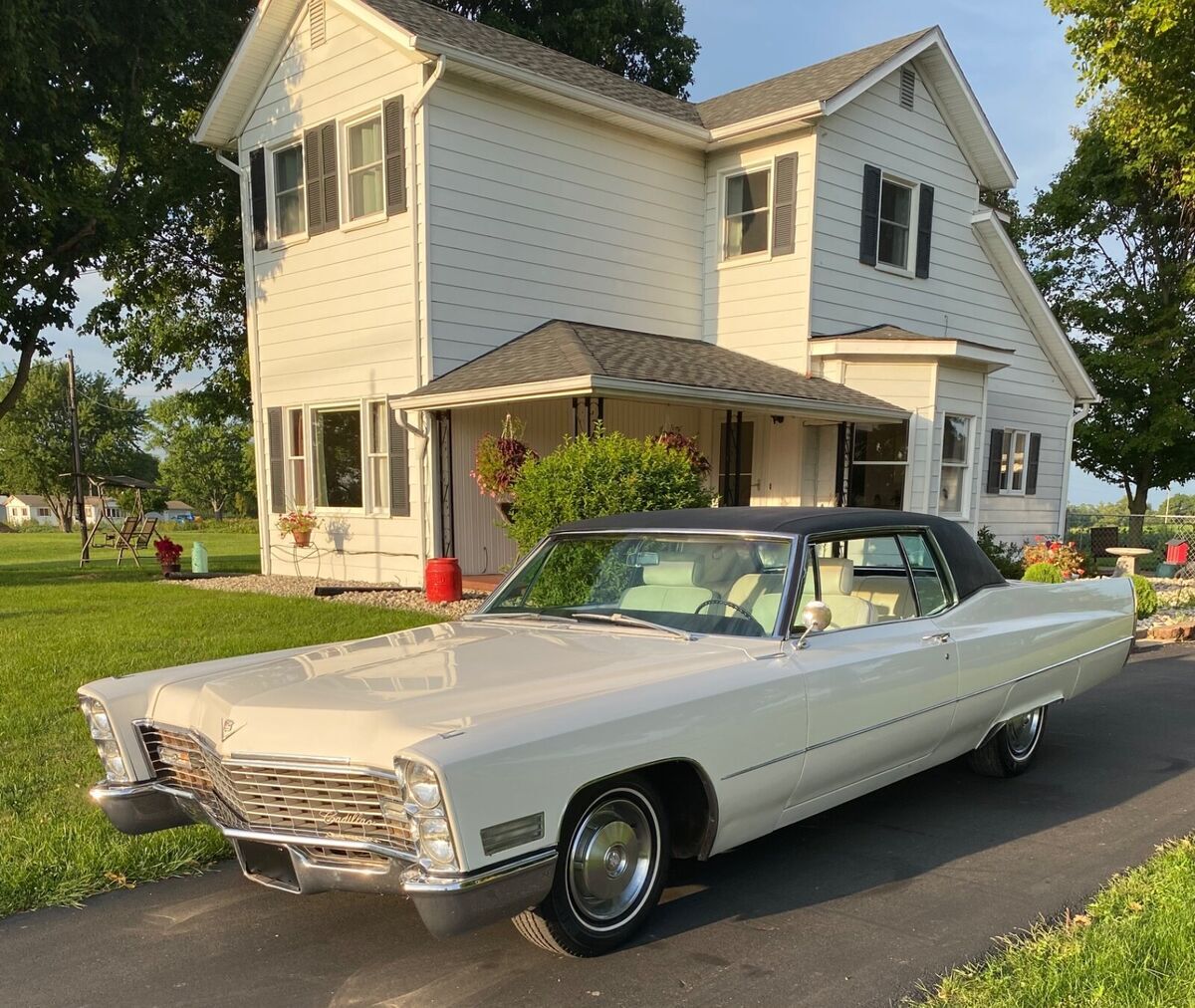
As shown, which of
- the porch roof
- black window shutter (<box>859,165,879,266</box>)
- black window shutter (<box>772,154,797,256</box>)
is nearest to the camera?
the porch roof

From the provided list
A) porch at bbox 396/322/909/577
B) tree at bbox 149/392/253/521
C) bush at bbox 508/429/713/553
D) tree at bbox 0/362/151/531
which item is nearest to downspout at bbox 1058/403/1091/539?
porch at bbox 396/322/909/577

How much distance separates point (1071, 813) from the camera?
4.35 metres

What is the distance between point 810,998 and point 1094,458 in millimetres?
24355

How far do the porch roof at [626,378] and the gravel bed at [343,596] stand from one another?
239 centimetres

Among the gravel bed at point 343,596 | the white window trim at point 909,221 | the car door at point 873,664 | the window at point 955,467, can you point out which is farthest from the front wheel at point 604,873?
the white window trim at point 909,221

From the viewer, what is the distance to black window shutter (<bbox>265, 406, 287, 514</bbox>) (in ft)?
44.9

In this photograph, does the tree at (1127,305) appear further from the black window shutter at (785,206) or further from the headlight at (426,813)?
the headlight at (426,813)

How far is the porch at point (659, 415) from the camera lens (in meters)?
10.2

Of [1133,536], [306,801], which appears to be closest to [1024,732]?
[306,801]

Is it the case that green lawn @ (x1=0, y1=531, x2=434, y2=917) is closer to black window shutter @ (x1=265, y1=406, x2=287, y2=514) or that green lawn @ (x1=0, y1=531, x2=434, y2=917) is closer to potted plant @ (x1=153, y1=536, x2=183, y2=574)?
potted plant @ (x1=153, y1=536, x2=183, y2=574)

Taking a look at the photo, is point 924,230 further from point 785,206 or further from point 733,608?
point 733,608

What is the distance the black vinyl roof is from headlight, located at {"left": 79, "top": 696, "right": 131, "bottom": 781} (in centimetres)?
214

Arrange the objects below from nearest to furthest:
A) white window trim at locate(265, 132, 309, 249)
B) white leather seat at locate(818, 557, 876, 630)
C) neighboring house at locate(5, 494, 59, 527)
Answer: white leather seat at locate(818, 557, 876, 630) → white window trim at locate(265, 132, 309, 249) → neighboring house at locate(5, 494, 59, 527)

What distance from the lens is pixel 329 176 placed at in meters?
12.4
